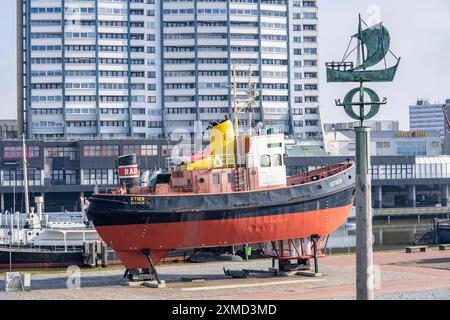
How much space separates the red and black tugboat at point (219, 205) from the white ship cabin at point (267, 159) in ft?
0.17

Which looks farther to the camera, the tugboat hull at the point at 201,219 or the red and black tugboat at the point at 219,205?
the red and black tugboat at the point at 219,205

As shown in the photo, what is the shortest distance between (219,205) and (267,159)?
4.17 meters

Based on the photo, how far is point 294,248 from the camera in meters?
44.2

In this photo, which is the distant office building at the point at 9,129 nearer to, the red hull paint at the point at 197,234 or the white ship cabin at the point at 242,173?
the white ship cabin at the point at 242,173

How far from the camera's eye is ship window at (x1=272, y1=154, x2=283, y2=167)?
43.7m

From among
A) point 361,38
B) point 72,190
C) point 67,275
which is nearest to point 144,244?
point 67,275

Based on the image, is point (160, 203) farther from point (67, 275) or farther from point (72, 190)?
point (72, 190)

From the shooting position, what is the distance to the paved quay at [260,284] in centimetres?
3481

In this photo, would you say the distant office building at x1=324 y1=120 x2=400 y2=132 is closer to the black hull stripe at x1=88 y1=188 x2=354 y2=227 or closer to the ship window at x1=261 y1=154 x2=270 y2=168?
the ship window at x1=261 y1=154 x2=270 y2=168

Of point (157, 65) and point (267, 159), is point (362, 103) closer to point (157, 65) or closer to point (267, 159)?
point (267, 159)

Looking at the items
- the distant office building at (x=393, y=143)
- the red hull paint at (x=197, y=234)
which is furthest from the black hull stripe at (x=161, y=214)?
the distant office building at (x=393, y=143)

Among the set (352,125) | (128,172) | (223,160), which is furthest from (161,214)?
(352,125)

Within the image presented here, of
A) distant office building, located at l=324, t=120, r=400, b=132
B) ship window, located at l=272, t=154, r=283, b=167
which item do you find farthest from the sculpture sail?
distant office building, located at l=324, t=120, r=400, b=132

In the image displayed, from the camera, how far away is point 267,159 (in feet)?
143
